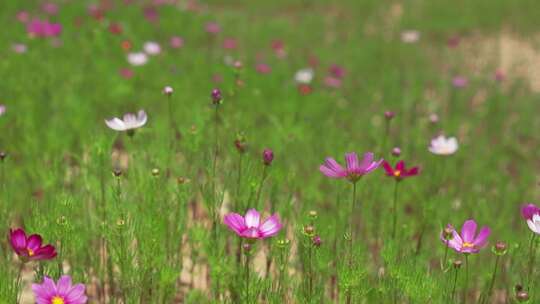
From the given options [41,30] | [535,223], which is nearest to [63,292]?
[535,223]

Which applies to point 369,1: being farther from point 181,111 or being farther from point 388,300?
point 388,300

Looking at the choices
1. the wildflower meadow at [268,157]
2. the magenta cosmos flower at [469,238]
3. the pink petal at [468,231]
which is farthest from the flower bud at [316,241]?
the pink petal at [468,231]

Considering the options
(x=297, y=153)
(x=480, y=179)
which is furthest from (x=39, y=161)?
(x=480, y=179)

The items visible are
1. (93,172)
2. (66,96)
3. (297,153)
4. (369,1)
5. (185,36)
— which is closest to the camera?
(93,172)

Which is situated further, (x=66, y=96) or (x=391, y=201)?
(x=66, y=96)

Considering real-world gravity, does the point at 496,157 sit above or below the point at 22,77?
below

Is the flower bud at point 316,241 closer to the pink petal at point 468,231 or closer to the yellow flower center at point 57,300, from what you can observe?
the pink petal at point 468,231

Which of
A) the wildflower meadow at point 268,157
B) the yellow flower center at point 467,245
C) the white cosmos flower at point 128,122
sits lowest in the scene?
the wildflower meadow at point 268,157

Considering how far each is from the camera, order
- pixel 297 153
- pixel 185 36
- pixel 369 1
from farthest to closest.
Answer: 1. pixel 369 1
2. pixel 185 36
3. pixel 297 153
